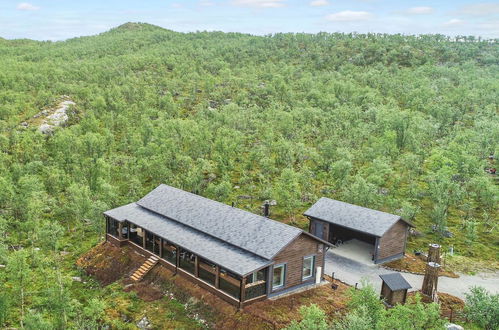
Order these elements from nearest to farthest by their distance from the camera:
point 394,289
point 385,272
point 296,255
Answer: point 394,289, point 296,255, point 385,272

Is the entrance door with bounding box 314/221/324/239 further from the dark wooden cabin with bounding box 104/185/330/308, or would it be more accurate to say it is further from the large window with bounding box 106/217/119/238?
the large window with bounding box 106/217/119/238

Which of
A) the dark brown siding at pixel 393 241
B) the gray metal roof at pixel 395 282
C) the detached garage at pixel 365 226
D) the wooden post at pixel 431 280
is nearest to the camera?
the gray metal roof at pixel 395 282

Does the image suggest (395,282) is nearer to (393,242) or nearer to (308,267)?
(308,267)

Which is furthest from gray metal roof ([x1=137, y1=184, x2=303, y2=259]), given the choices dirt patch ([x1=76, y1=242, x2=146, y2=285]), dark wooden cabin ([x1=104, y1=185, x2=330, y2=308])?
dirt patch ([x1=76, y1=242, x2=146, y2=285])

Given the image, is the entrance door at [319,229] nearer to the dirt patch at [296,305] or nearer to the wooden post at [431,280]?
the dirt patch at [296,305]

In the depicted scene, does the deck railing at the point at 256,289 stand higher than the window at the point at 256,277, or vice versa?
the window at the point at 256,277

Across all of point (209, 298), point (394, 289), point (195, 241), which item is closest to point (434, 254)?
point (394, 289)

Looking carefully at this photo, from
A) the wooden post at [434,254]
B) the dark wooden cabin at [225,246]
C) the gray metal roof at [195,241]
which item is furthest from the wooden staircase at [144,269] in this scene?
the wooden post at [434,254]
